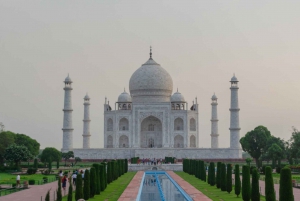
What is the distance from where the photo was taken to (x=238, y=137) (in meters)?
39.0

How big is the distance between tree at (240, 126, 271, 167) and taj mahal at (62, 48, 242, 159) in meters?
2.82

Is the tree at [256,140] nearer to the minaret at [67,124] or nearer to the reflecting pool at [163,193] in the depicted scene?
the minaret at [67,124]

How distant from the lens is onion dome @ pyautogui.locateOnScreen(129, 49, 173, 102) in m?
43.9

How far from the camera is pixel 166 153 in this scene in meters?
38.7

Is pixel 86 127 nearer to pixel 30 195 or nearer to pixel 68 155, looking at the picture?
pixel 68 155

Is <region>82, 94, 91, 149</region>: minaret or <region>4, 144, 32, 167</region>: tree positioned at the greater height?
<region>82, 94, 91, 149</region>: minaret

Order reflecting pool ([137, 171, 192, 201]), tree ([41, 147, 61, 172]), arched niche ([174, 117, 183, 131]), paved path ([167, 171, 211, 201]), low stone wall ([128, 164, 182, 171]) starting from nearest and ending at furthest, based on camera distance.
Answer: paved path ([167, 171, 211, 201]), reflecting pool ([137, 171, 192, 201]), tree ([41, 147, 61, 172]), low stone wall ([128, 164, 182, 171]), arched niche ([174, 117, 183, 131])

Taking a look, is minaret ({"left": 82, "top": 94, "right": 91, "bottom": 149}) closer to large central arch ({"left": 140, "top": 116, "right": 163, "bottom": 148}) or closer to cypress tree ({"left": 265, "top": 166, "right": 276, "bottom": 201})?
large central arch ({"left": 140, "top": 116, "right": 163, "bottom": 148})

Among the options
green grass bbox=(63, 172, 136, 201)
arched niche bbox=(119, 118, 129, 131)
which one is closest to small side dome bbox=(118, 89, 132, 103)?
arched niche bbox=(119, 118, 129, 131)

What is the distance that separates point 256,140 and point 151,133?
10.1 m

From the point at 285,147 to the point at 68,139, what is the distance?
16058 millimetres

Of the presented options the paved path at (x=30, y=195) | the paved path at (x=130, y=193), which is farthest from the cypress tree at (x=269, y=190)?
the paved path at (x=30, y=195)

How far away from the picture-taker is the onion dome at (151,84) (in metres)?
43.9

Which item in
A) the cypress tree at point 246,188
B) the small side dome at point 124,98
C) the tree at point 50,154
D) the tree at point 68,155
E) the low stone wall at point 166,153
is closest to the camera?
the cypress tree at point 246,188
